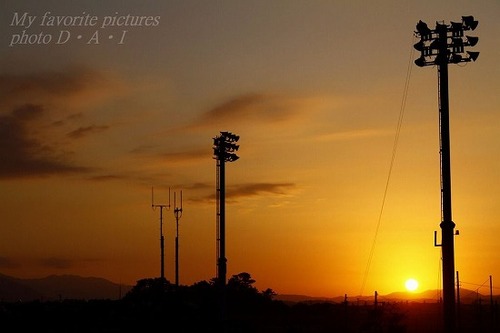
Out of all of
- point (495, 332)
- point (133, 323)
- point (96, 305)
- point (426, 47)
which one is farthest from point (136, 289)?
point (426, 47)

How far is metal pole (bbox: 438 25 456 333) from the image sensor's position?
4819 cm

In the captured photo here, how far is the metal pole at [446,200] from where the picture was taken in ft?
158

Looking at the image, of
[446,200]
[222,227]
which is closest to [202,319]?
[222,227]

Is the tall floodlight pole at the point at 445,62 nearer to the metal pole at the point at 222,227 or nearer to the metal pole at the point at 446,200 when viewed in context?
the metal pole at the point at 446,200

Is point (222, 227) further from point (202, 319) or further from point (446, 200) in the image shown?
point (446, 200)

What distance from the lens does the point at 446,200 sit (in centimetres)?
4934

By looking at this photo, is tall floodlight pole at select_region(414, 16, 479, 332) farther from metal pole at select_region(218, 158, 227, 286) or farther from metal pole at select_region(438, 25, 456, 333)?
metal pole at select_region(218, 158, 227, 286)

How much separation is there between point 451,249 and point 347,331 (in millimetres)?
35895

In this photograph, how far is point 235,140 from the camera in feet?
247

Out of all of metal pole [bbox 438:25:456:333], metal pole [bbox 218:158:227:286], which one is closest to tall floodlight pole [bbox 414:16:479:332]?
metal pole [bbox 438:25:456:333]

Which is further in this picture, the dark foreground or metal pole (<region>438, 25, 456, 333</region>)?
the dark foreground

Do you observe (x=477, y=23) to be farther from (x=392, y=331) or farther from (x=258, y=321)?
(x=258, y=321)

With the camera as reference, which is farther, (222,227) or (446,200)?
(222,227)

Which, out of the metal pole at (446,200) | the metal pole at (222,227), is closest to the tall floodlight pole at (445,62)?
the metal pole at (446,200)
